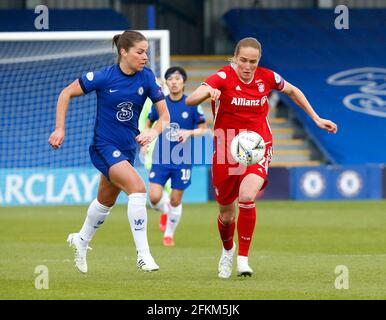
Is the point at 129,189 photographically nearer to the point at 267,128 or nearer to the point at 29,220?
the point at 267,128

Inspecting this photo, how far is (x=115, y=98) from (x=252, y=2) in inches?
844

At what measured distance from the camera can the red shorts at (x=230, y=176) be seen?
9898 millimetres

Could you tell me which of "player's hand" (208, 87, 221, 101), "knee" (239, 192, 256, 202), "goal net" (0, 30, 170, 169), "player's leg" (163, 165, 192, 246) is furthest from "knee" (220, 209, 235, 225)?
"goal net" (0, 30, 170, 169)

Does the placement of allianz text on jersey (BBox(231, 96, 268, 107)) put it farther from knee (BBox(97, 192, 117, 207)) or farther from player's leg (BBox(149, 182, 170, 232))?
player's leg (BBox(149, 182, 170, 232))

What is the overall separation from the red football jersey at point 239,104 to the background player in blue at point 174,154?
375cm

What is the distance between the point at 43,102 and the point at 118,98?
15.6 metres

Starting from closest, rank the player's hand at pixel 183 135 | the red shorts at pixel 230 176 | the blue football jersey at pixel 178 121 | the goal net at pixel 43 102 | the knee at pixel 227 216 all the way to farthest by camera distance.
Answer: the red shorts at pixel 230 176 < the knee at pixel 227 216 < the player's hand at pixel 183 135 < the blue football jersey at pixel 178 121 < the goal net at pixel 43 102

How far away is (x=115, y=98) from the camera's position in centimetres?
976

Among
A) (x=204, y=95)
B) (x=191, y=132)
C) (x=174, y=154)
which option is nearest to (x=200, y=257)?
(x=191, y=132)

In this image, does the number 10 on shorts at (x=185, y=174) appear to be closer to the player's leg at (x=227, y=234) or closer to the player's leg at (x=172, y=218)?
the player's leg at (x=172, y=218)

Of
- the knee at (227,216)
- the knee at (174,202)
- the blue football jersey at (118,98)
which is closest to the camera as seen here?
the blue football jersey at (118,98)

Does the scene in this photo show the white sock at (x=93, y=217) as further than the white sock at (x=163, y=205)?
No

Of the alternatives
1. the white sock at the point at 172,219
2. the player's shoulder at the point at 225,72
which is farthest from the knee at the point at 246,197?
the white sock at the point at 172,219
